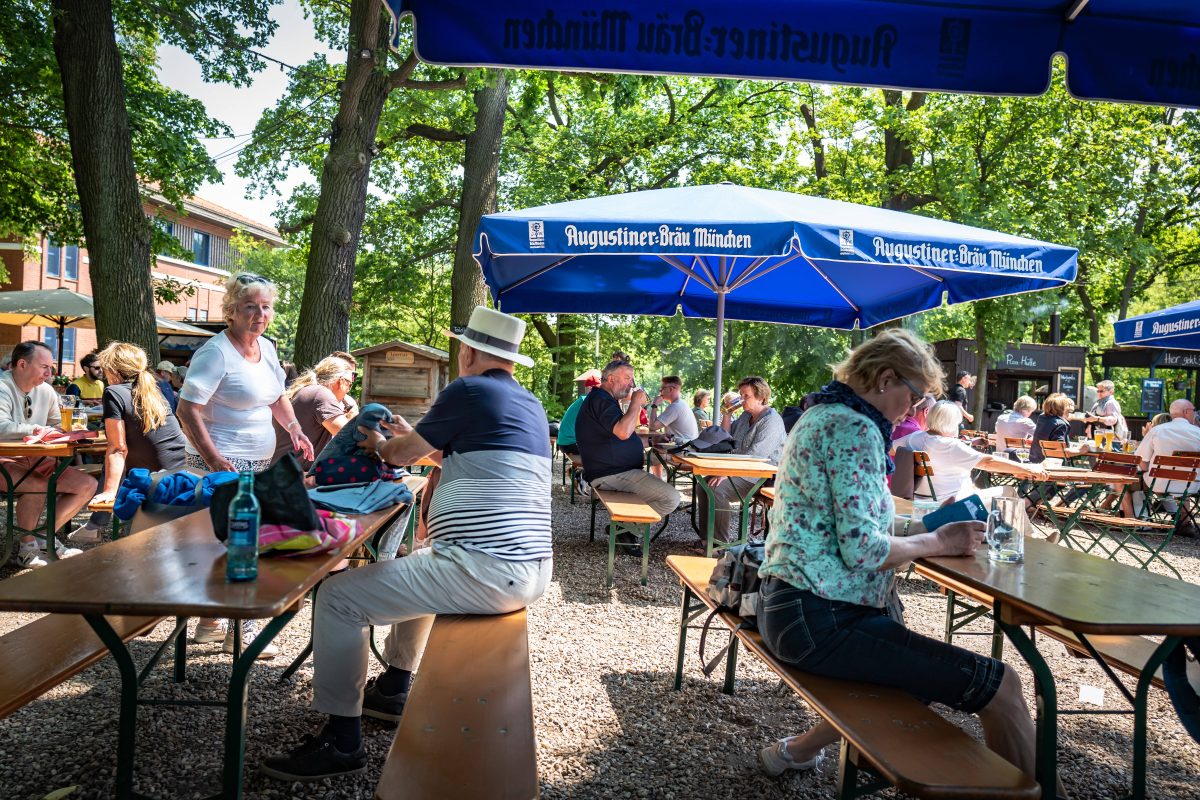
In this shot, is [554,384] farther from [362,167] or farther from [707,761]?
[707,761]

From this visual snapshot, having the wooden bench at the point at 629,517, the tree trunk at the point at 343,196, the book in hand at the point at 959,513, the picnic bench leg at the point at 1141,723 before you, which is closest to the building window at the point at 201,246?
the tree trunk at the point at 343,196

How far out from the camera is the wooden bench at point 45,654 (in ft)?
7.97

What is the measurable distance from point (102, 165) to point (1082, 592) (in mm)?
10040

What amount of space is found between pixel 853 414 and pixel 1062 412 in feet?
30.0

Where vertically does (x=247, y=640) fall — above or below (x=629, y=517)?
below

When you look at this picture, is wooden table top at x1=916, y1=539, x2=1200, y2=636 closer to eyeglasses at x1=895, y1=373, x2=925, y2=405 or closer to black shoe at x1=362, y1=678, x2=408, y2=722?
eyeglasses at x1=895, y1=373, x2=925, y2=405

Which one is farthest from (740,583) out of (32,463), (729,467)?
(32,463)

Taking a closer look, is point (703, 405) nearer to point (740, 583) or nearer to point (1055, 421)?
point (1055, 421)

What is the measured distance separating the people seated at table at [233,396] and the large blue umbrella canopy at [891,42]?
2.08 metres

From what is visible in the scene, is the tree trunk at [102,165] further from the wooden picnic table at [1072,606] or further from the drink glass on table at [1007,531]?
the wooden picnic table at [1072,606]

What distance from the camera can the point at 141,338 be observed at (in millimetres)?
9211

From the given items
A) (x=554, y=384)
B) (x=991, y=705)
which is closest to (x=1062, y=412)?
(x=991, y=705)

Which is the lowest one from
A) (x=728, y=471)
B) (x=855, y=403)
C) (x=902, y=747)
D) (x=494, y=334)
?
(x=902, y=747)

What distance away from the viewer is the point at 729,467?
6469 millimetres
